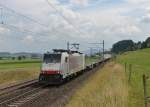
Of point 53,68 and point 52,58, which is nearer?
point 53,68

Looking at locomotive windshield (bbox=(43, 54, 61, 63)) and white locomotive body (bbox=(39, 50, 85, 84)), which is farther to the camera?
locomotive windshield (bbox=(43, 54, 61, 63))

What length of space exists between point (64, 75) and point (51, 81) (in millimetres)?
2035

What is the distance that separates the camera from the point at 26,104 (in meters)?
22.4

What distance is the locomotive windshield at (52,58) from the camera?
36.8 metres

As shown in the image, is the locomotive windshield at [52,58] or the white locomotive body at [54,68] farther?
the locomotive windshield at [52,58]

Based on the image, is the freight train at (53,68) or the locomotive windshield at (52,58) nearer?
the freight train at (53,68)

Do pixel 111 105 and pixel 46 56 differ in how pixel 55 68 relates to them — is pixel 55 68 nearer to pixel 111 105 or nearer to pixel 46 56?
pixel 46 56

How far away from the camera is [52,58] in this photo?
37.2m

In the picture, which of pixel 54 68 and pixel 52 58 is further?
pixel 52 58

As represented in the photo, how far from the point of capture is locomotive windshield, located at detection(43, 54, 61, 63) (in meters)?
36.8

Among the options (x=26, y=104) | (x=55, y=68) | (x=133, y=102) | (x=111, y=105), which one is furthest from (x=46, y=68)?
(x=111, y=105)

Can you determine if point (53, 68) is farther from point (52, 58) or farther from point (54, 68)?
point (52, 58)

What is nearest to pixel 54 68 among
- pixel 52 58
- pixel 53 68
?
pixel 53 68

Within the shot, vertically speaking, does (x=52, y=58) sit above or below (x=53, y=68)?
above
